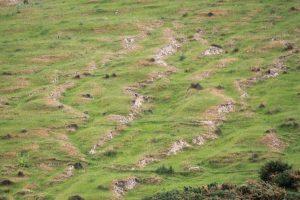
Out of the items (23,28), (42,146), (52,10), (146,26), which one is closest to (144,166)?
(42,146)

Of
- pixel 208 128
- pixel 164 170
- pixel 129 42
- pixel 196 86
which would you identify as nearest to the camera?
pixel 164 170

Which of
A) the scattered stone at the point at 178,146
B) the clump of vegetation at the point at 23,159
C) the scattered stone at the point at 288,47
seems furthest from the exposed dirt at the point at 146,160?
the scattered stone at the point at 288,47

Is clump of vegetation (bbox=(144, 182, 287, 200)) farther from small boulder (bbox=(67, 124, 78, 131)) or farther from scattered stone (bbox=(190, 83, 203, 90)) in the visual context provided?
scattered stone (bbox=(190, 83, 203, 90))

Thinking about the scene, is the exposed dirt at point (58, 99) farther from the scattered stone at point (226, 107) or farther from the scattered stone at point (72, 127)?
the scattered stone at point (226, 107)

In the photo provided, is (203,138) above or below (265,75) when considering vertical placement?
below

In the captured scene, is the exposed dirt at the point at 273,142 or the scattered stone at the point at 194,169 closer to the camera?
the scattered stone at the point at 194,169

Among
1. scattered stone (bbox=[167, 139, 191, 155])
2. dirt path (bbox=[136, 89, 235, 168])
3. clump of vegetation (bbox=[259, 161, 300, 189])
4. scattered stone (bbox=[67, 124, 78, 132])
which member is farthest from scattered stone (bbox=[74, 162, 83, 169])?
clump of vegetation (bbox=[259, 161, 300, 189])

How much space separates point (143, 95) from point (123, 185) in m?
27.3

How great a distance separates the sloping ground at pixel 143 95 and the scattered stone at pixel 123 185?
11cm

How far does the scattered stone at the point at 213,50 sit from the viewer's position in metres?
105

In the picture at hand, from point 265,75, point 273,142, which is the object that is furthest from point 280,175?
point 265,75

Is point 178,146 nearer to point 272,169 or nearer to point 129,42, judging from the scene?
point 272,169

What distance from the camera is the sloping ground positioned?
69.6 metres

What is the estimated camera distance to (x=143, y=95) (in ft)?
300
